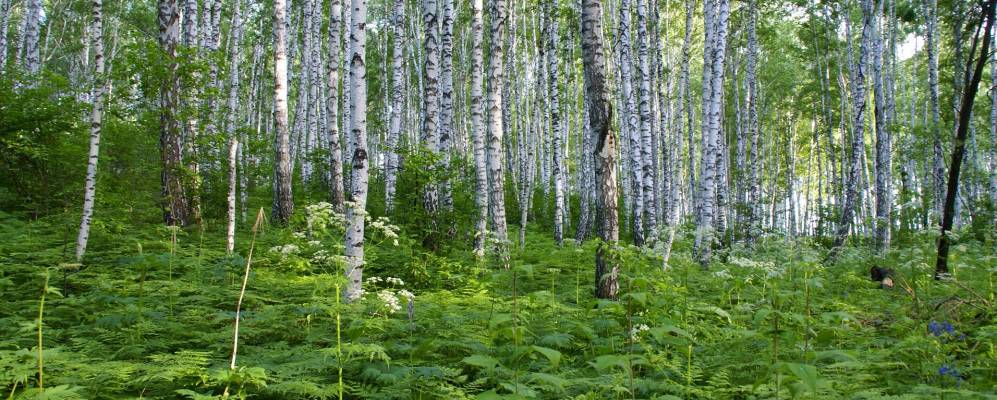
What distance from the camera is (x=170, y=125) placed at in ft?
29.8

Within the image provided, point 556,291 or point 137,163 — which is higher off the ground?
point 137,163

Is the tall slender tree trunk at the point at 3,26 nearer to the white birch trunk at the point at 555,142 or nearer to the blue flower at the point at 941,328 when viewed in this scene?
the white birch trunk at the point at 555,142

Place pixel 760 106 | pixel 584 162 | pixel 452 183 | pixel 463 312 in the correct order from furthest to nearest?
1. pixel 760 106
2. pixel 584 162
3. pixel 452 183
4. pixel 463 312

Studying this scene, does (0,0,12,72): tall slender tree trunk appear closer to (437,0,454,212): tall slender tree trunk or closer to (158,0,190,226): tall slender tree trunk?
(158,0,190,226): tall slender tree trunk

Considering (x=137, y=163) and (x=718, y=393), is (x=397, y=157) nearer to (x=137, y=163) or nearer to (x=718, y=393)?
(x=137, y=163)

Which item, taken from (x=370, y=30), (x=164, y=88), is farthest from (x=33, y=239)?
(x=370, y=30)

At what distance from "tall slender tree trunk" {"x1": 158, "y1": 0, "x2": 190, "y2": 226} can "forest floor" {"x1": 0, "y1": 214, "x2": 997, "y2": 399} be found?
5.12ft

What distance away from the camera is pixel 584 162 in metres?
18.2

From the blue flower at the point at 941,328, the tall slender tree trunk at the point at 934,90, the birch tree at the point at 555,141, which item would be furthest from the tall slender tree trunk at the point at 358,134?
the tall slender tree trunk at the point at 934,90

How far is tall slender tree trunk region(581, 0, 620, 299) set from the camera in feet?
22.1

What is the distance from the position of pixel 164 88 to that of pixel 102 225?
2.56 metres

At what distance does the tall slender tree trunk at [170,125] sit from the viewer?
895 cm

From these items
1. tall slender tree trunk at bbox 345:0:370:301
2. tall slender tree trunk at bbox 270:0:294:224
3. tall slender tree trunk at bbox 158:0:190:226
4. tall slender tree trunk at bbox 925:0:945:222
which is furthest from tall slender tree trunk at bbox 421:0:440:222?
tall slender tree trunk at bbox 925:0:945:222

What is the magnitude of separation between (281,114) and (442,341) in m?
8.56
